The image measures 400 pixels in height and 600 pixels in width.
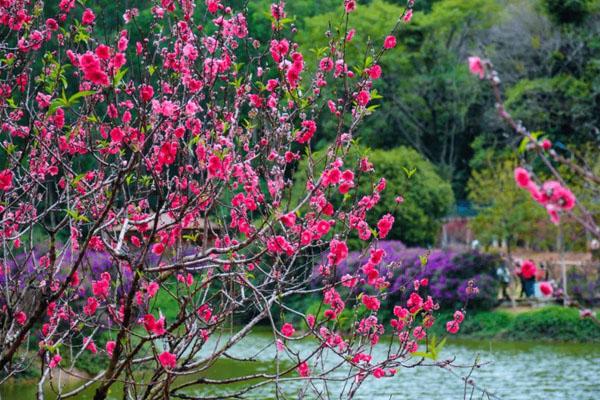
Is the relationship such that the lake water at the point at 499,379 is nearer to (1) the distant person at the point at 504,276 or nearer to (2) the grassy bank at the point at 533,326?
(2) the grassy bank at the point at 533,326

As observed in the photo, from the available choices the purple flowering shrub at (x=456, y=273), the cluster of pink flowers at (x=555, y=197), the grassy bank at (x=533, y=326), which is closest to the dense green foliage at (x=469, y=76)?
the purple flowering shrub at (x=456, y=273)

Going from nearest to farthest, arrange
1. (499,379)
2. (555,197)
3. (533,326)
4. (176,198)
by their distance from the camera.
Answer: (555,197)
(176,198)
(499,379)
(533,326)

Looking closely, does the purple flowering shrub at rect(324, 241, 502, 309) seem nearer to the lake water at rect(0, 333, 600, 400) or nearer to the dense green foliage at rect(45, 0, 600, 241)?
the dense green foliage at rect(45, 0, 600, 241)

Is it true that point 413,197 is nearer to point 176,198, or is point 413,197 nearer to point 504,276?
point 504,276

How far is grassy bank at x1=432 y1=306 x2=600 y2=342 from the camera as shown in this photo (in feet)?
70.1

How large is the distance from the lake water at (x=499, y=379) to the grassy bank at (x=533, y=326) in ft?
2.99

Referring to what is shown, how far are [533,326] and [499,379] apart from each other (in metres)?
6.76

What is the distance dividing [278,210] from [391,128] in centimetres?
3181

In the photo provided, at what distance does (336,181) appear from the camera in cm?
Answer: 421

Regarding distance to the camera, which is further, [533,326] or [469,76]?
[469,76]

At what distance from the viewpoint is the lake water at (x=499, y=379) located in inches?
546

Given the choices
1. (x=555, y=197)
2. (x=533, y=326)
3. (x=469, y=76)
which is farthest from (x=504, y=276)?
(x=555, y=197)

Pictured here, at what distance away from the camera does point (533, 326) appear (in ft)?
71.6

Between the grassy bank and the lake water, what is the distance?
913 millimetres
